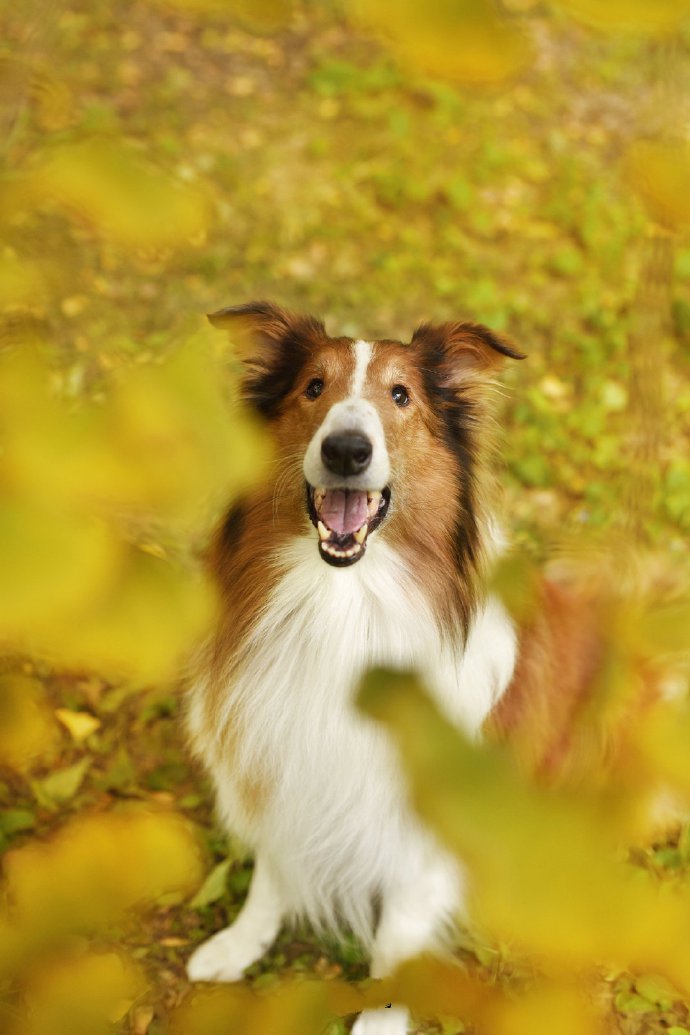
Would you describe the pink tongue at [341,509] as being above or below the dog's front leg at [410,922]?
above

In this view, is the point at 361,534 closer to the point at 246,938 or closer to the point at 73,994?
the point at 246,938

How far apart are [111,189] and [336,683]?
191 centimetres

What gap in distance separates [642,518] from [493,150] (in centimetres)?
509

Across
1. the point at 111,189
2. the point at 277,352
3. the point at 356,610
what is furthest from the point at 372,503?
the point at 111,189

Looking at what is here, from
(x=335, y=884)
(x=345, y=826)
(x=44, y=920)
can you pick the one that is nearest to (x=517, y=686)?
(x=345, y=826)

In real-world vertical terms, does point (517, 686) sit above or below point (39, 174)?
below

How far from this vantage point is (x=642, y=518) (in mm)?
994

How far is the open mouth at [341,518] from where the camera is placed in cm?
226

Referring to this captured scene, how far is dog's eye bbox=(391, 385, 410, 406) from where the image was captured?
2.34m

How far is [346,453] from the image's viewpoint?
6.61ft

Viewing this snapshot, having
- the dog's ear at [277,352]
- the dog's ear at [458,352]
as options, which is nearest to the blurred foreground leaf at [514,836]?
the dog's ear at [277,352]

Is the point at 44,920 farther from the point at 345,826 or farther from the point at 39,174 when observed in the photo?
the point at 345,826

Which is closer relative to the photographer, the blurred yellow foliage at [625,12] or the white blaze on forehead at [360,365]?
the blurred yellow foliage at [625,12]

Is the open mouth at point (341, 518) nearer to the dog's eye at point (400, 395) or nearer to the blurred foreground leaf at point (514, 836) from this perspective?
the dog's eye at point (400, 395)
